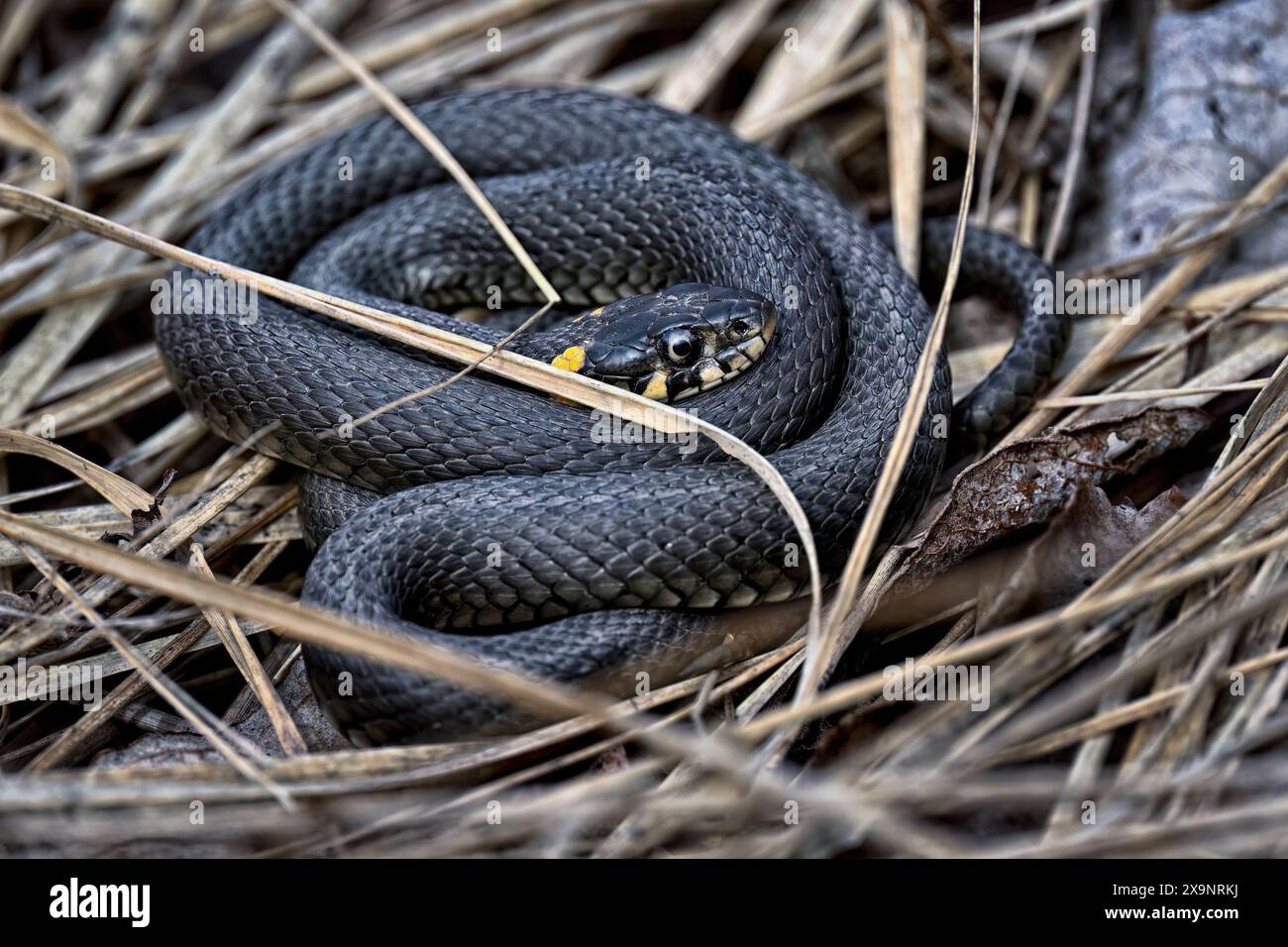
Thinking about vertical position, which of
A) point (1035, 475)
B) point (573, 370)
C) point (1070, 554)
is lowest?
point (1070, 554)

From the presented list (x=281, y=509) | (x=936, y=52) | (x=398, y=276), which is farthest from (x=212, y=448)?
(x=936, y=52)

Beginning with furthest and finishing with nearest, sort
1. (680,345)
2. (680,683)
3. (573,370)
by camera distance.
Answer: (573,370) < (680,345) < (680,683)

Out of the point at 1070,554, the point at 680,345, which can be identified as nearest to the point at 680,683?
the point at 1070,554

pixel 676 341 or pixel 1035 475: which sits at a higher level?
pixel 676 341

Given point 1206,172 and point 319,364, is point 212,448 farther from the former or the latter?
point 1206,172

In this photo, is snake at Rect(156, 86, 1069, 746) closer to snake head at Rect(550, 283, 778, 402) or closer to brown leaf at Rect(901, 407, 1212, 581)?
snake head at Rect(550, 283, 778, 402)

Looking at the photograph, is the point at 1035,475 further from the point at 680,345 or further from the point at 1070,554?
the point at 680,345

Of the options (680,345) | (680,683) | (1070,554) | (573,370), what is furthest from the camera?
(573,370)

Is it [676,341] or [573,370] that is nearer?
[676,341]
